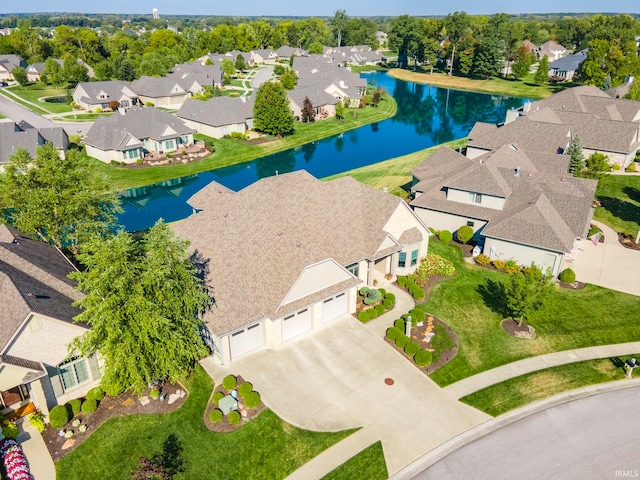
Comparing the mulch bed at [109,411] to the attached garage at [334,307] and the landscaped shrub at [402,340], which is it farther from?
the landscaped shrub at [402,340]

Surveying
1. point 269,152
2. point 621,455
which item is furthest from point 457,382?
point 269,152

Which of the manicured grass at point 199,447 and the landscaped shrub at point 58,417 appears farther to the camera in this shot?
the landscaped shrub at point 58,417

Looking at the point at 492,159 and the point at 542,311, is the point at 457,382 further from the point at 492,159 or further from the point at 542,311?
the point at 492,159

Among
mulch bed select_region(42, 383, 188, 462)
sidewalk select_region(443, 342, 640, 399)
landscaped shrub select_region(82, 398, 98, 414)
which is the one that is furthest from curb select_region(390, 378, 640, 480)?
landscaped shrub select_region(82, 398, 98, 414)

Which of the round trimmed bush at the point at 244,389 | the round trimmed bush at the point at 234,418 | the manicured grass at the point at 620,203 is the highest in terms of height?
the round trimmed bush at the point at 244,389

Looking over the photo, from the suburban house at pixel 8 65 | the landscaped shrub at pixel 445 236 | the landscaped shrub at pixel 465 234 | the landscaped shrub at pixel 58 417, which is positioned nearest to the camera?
the landscaped shrub at pixel 58 417

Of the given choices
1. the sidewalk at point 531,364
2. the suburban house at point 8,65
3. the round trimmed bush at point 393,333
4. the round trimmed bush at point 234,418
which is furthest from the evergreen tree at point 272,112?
the suburban house at point 8,65

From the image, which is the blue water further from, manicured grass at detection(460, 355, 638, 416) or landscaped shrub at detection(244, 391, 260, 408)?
manicured grass at detection(460, 355, 638, 416)
